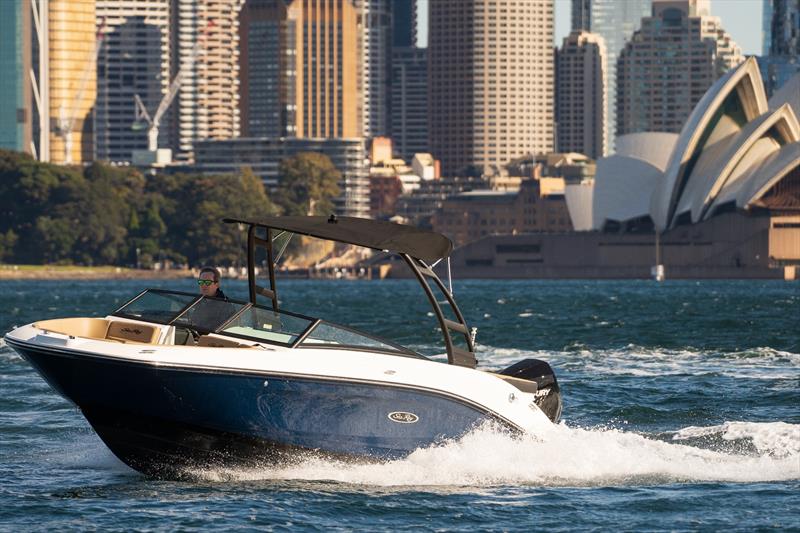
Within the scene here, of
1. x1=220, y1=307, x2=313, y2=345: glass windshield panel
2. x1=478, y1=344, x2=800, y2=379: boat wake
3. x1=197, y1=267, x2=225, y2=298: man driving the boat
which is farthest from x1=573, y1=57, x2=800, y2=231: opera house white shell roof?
x1=220, y1=307, x2=313, y2=345: glass windshield panel

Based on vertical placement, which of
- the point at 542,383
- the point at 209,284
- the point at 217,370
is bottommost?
the point at 542,383

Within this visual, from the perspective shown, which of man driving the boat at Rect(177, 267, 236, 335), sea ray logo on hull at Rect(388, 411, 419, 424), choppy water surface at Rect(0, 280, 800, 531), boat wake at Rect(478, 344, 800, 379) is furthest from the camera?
boat wake at Rect(478, 344, 800, 379)

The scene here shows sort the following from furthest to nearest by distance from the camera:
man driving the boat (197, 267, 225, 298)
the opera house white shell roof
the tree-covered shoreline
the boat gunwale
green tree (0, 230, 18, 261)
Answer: the tree-covered shoreline → green tree (0, 230, 18, 261) → the opera house white shell roof → man driving the boat (197, 267, 225, 298) → the boat gunwale

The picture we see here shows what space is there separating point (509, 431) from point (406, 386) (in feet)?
4.32

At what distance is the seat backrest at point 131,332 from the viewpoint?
53.4 ft

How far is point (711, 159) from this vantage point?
135m

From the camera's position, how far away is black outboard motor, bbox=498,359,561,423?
57.4ft

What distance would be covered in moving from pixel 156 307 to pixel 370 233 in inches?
81.1

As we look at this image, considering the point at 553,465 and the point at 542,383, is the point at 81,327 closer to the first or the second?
the point at 542,383

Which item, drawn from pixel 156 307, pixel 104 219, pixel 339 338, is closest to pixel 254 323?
pixel 339 338

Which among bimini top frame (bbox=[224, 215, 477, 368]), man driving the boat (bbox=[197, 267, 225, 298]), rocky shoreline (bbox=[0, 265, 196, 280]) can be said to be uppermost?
bimini top frame (bbox=[224, 215, 477, 368])

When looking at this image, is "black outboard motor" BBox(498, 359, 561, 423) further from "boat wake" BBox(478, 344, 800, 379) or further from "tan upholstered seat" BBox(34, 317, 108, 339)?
"boat wake" BBox(478, 344, 800, 379)

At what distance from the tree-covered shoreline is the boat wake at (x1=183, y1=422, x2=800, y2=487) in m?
145

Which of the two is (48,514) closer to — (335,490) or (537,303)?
(335,490)
